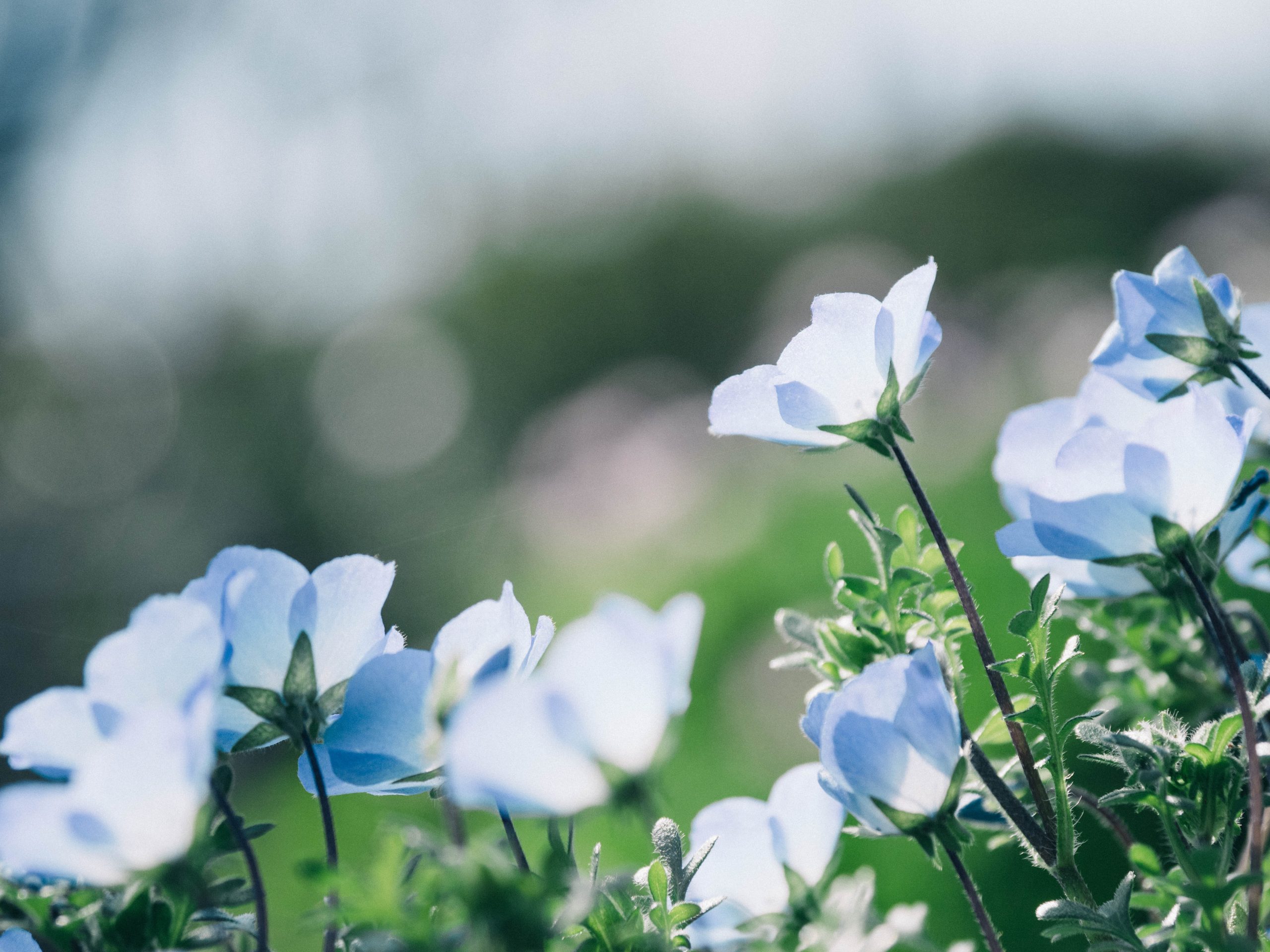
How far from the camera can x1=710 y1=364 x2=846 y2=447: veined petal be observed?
1.56ft

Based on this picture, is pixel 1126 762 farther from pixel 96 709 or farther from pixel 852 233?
pixel 852 233

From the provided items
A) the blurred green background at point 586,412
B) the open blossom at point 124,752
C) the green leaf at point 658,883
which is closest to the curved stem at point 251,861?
the open blossom at point 124,752

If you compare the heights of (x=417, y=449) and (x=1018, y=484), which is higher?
(x=1018, y=484)

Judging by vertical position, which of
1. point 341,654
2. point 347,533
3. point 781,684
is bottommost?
point 347,533

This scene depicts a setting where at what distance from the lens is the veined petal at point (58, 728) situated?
13.1 inches

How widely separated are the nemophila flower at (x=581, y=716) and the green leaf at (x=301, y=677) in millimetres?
147

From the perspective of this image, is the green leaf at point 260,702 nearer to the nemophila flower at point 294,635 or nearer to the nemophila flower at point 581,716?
the nemophila flower at point 294,635

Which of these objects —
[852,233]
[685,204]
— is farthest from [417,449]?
[852,233]

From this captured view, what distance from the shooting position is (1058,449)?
483 millimetres

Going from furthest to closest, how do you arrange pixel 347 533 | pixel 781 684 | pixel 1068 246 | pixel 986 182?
1. pixel 986 182
2. pixel 1068 246
3. pixel 347 533
4. pixel 781 684

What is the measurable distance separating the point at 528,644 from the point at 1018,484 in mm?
266

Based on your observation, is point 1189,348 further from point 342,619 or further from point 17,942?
point 17,942

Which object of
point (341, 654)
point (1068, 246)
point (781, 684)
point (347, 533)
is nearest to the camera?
point (341, 654)

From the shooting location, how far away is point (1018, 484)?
20.0 inches
